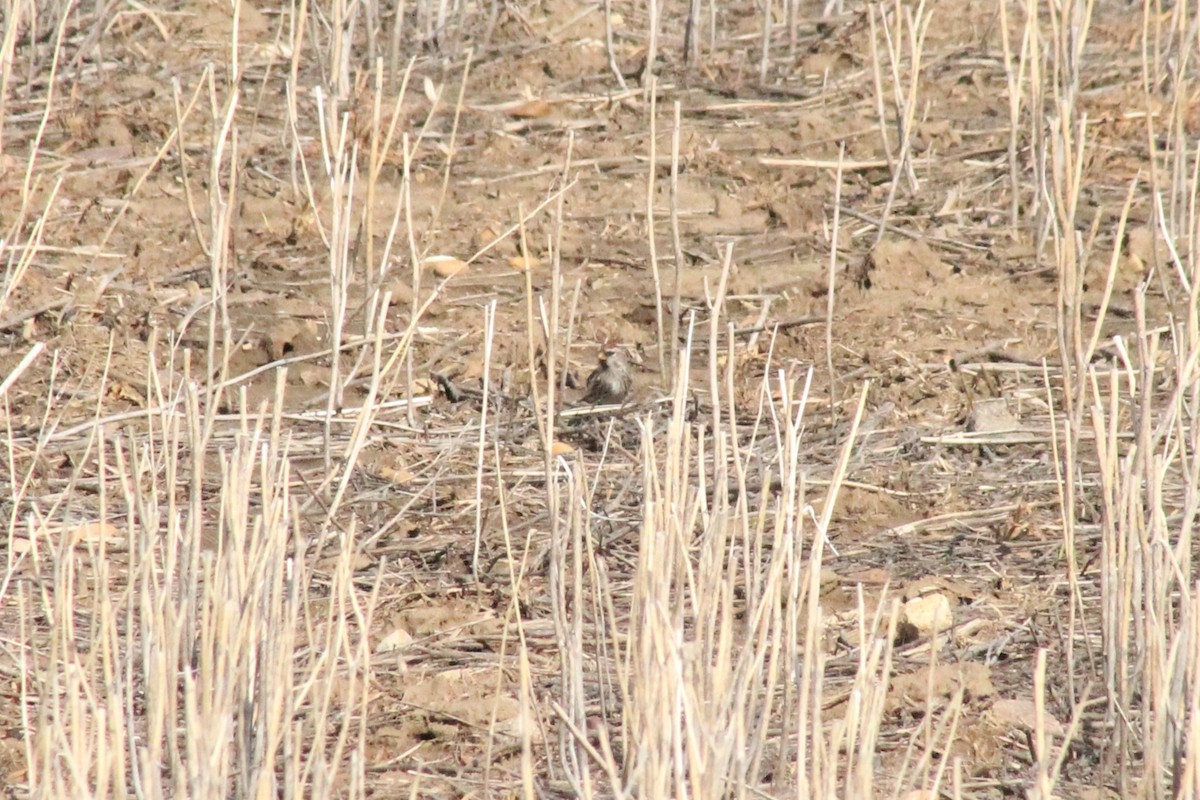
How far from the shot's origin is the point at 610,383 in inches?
147

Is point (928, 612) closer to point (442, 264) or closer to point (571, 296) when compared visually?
point (571, 296)

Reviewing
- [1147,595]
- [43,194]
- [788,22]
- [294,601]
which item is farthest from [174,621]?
[788,22]

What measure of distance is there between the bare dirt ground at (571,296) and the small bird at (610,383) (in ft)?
0.19

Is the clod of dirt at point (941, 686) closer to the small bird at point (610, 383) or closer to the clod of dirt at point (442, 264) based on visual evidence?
the small bird at point (610, 383)

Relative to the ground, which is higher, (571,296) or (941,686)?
(571,296)

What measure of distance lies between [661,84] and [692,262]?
1.27 meters

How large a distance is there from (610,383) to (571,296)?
60 centimetres

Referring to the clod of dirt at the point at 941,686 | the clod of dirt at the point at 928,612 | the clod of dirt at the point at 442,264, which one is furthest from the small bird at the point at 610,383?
the clod of dirt at the point at 941,686

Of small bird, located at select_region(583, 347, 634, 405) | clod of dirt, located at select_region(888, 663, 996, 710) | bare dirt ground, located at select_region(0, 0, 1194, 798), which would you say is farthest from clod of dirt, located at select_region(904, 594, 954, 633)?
small bird, located at select_region(583, 347, 634, 405)

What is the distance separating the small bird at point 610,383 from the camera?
12.2 feet

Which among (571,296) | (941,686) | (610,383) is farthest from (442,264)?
(941,686)

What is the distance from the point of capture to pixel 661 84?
5.52 metres

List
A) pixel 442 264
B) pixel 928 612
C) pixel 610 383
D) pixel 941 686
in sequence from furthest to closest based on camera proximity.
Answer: pixel 442 264, pixel 610 383, pixel 928 612, pixel 941 686

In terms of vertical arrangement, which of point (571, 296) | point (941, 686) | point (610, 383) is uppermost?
point (571, 296)
